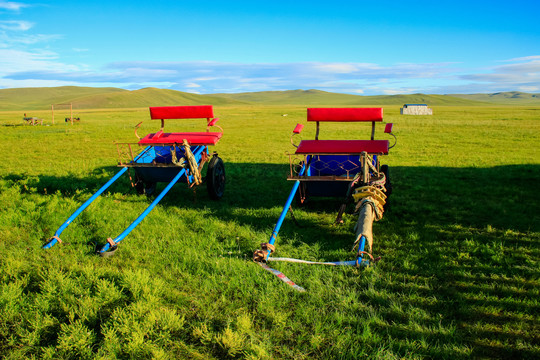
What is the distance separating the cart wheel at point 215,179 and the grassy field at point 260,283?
28 centimetres

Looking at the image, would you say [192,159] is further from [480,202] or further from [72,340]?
[480,202]

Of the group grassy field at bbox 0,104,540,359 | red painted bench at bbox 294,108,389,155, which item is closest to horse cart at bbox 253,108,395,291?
red painted bench at bbox 294,108,389,155

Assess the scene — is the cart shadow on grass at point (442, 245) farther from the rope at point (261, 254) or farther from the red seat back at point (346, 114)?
the red seat back at point (346, 114)

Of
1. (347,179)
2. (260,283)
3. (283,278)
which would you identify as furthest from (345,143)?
(260,283)

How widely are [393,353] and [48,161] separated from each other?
14196 millimetres

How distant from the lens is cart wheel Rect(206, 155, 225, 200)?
7344 mm

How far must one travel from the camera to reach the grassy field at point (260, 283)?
3.04 m

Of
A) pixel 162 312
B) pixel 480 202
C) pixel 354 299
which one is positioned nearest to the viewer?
A: pixel 162 312

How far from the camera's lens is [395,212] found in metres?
6.72

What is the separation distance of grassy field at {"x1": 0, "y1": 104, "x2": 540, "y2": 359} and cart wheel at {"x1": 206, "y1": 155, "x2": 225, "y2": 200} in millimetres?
278

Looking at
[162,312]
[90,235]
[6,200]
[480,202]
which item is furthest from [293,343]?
[6,200]

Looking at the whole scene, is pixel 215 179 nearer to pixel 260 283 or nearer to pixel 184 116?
pixel 184 116

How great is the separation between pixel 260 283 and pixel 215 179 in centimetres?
399

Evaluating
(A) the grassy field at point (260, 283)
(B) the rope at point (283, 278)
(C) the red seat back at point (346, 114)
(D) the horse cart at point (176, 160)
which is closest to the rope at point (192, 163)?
(D) the horse cart at point (176, 160)
